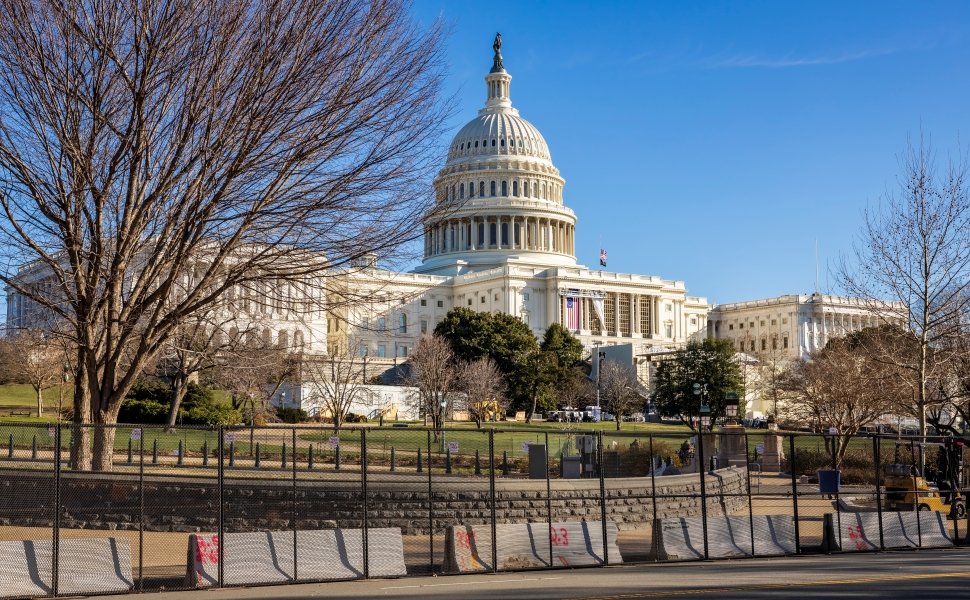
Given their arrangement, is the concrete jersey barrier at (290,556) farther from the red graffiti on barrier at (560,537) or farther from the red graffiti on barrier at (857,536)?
the red graffiti on barrier at (857,536)

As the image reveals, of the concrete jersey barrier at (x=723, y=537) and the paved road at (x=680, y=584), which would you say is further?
the concrete jersey barrier at (x=723, y=537)

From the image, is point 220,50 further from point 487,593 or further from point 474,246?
point 474,246

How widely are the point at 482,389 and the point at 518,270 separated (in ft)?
206

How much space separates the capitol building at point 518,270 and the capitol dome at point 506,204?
144 millimetres

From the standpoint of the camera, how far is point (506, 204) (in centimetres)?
15438

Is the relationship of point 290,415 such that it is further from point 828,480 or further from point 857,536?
point 857,536

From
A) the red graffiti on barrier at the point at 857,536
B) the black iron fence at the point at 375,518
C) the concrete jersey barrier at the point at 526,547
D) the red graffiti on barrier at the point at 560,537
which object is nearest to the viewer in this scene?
the black iron fence at the point at 375,518

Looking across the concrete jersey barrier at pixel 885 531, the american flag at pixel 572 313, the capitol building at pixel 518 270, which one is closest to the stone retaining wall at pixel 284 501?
the concrete jersey barrier at pixel 885 531

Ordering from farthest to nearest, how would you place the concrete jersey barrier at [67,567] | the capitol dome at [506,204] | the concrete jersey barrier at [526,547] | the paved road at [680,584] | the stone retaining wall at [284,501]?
1. the capitol dome at [506,204]
2. the stone retaining wall at [284,501]
3. the concrete jersey barrier at [526,547]
4. the concrete jersey barrier at [67,567]
5. the paved road at [680,584]

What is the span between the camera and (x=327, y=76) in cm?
1955

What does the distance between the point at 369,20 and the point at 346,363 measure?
2373 inches

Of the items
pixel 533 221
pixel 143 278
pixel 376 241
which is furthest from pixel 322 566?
pixel 533 221

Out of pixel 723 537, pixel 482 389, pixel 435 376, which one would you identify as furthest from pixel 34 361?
pixel 723 537

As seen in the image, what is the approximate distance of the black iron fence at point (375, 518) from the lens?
16547 millimetres
